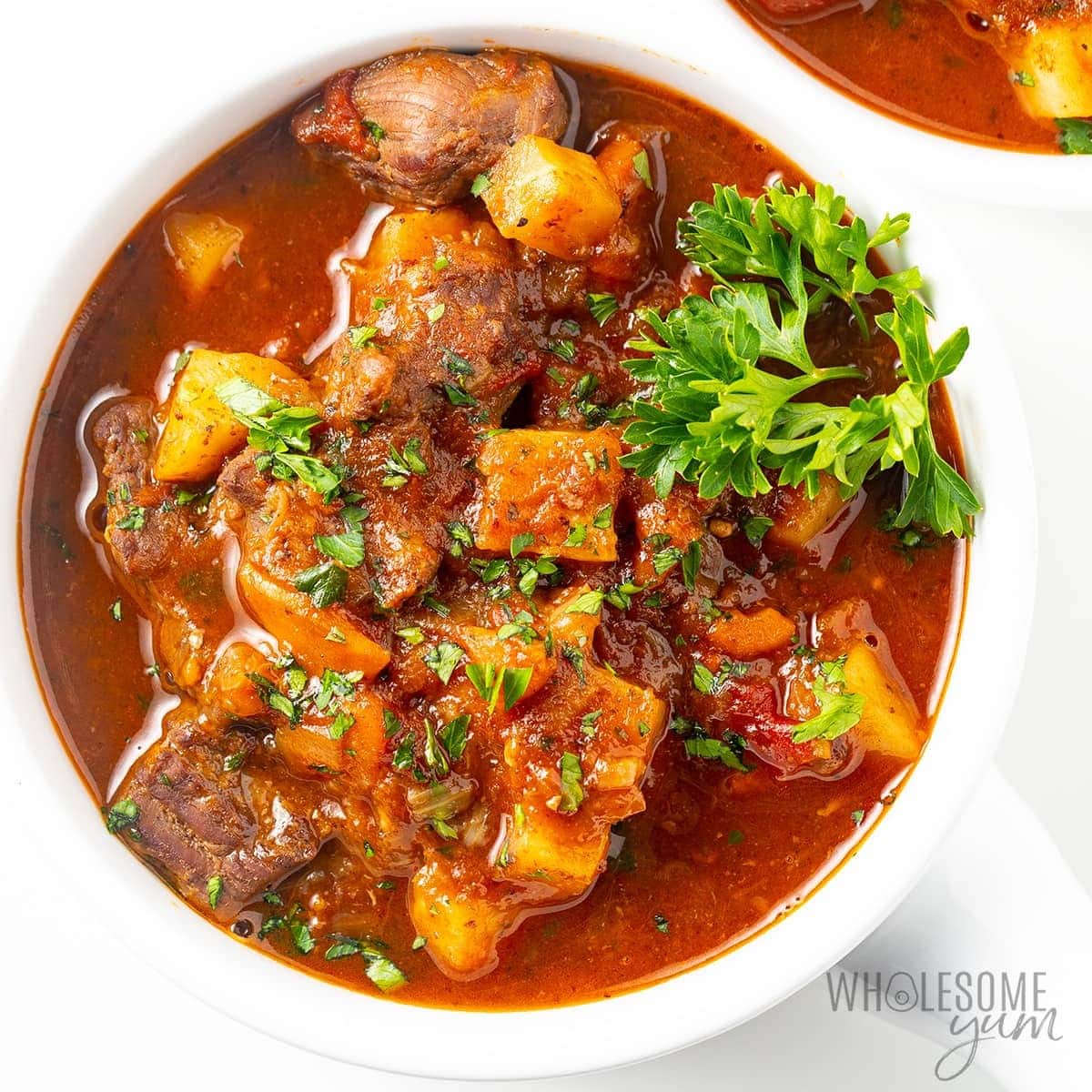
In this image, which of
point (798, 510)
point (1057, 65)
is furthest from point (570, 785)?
point (1057, 65)

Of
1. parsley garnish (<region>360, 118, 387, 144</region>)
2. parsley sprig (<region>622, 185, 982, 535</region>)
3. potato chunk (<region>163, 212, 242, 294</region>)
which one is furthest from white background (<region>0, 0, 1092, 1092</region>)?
parsley sprig (<region>622, 185, 982, 535</region>)

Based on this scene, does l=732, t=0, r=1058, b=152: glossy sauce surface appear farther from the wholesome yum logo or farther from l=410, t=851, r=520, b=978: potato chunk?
l=410, t=851, r=520, b=978: potato chunk

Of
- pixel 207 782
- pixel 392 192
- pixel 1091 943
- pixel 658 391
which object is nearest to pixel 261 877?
pixel 207 782

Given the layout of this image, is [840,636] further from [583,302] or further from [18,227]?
[18,227]

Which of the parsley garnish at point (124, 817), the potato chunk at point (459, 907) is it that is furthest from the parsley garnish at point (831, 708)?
the parsley garnish at point (124, 817)

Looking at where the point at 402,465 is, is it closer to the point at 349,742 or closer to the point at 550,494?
the point at 550,494
